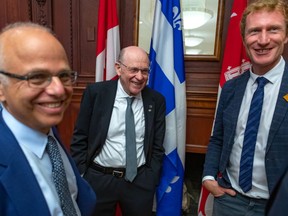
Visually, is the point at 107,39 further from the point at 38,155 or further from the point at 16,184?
the point at 16,184

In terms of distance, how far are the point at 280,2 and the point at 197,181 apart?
6.74ft

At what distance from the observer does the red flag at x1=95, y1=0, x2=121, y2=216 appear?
2.07 metres

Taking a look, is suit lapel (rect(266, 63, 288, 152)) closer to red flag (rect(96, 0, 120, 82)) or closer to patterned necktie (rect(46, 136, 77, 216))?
patterned necktie (rect(46, 136, 77, 216))

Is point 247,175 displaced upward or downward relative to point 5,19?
downward

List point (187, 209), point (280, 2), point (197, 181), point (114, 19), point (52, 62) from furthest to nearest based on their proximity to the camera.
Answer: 1. point (197, 181)
2. point (187, 209)
3. point (114, 19)
4. point (280, 2)
5. point (52, 62)

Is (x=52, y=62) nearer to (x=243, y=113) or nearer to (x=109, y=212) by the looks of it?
(x=243, y=113)

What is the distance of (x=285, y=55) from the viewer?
211 cm

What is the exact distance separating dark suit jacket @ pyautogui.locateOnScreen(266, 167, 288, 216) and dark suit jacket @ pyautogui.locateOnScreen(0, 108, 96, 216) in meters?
0.57

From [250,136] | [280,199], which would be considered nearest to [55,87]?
[280,199]

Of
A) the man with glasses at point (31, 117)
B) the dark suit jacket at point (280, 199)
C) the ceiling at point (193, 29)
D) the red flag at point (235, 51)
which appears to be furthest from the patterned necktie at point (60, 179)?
the ceiling at point (193, 29)

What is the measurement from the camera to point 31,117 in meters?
0.70

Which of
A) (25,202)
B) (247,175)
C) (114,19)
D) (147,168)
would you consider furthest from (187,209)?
(25,202)

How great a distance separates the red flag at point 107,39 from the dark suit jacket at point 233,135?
1038 mm

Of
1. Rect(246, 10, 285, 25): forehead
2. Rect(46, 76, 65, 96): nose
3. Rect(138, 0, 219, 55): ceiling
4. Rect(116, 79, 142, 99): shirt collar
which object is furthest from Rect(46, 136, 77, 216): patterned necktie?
Rect(138, 0, 219, 55): ceiling
